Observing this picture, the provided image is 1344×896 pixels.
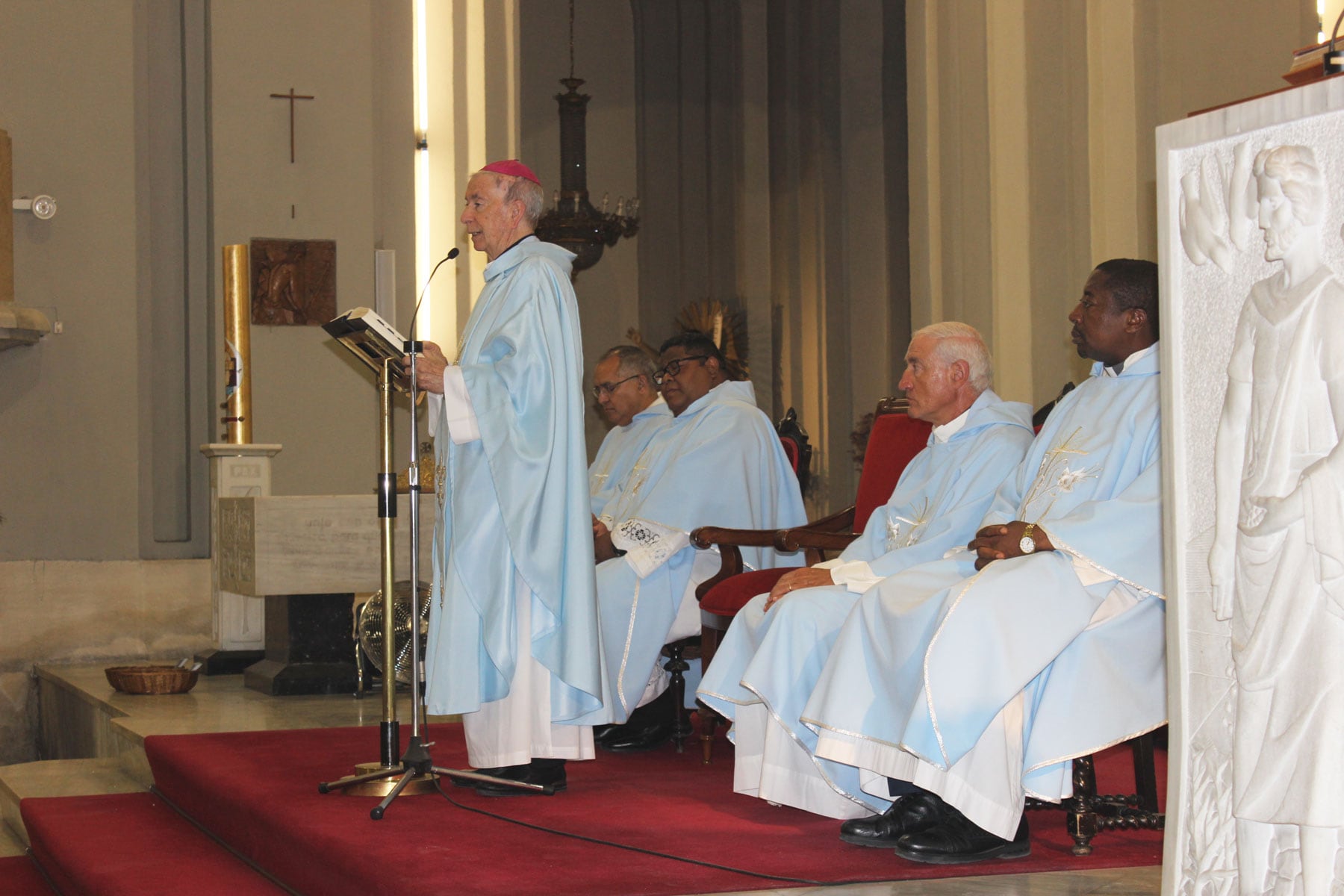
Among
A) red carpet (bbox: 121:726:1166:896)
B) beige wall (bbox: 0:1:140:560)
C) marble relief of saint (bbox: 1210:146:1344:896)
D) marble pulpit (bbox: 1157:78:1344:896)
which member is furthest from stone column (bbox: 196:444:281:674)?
marble relief of saint (bbox: 1210:146:1344:896)

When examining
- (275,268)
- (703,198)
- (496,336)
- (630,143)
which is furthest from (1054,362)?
(630,143)

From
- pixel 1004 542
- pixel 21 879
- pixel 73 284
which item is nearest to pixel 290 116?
pixel 73 284

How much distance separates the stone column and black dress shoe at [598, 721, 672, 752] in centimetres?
318

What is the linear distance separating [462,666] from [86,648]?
5058mm

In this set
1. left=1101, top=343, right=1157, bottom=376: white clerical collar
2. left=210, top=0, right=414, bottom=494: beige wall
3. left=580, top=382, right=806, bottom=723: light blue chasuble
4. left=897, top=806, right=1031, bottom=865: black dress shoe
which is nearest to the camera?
left=897, top=806, right=1031, bottom=865: black dress shoe

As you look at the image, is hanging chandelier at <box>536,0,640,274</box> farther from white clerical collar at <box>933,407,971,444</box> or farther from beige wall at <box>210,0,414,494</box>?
white clerical collar at <box>933,407,971,444</box>

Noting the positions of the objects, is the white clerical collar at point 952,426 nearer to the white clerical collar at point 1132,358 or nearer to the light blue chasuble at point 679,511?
the white clerical collar at point 1132,358

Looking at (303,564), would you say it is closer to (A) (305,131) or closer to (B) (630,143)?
(A) (305,131)

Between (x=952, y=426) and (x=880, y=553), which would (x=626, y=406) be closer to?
(x=880, y=553)

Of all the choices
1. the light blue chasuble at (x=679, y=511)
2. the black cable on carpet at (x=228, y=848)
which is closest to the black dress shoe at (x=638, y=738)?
the light blue chasuble at (x=679, y=511)

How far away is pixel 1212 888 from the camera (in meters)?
2.11

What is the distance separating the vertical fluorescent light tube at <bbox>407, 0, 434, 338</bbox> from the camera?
10.2 m

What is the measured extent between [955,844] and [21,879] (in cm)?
314

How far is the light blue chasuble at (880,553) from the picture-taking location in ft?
12.3
